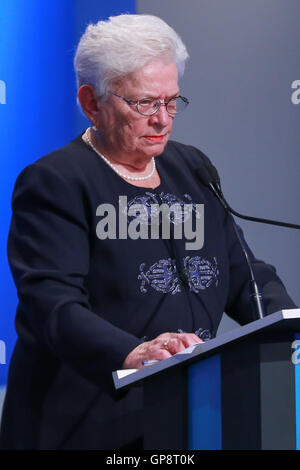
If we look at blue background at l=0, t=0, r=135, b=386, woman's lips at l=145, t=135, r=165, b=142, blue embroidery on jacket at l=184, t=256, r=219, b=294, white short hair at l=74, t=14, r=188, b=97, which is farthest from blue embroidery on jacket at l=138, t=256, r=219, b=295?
blue background at l=0, t=0, r=135, b=386

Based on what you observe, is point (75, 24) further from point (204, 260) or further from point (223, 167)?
point (204, 260)

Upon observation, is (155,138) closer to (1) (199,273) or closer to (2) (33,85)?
(1) (199,273)

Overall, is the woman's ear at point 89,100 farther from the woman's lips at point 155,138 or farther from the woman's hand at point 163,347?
the woman's hand at point 163,347

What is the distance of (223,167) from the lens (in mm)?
2889

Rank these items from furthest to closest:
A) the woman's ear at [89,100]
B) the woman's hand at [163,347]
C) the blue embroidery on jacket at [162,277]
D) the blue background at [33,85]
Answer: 1. the blue background at [33,85]
2. the woman's ear at [89,100]
3. the blue embroidery on jacket at [162,277]
4. the woman's hand at [163,347]

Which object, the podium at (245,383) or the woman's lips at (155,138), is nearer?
the podium at (245,383)

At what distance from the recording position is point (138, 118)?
5.07ft

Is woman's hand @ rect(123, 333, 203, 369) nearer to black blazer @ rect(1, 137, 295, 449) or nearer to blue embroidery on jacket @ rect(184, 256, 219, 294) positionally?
black blazer @ rect(1, 137, 295, 449)

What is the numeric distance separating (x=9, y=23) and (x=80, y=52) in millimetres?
1187

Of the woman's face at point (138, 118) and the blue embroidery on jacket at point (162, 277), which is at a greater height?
the woman's face at point (138, 118)

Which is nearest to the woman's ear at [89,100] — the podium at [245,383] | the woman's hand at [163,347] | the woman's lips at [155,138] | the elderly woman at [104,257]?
the elderly woman at [104,257]

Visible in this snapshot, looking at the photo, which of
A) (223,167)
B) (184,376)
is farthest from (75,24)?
(184,376)

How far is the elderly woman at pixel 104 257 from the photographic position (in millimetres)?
1396

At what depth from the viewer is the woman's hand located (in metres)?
1.15
